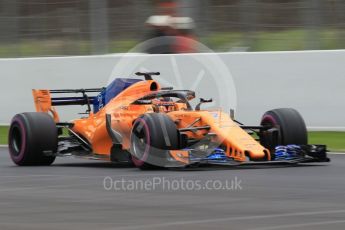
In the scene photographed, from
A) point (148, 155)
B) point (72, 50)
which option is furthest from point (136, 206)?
point (72, 50)

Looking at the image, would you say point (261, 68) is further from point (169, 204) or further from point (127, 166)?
point (169, 204)

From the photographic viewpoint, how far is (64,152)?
12758mm

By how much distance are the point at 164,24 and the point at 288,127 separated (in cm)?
629

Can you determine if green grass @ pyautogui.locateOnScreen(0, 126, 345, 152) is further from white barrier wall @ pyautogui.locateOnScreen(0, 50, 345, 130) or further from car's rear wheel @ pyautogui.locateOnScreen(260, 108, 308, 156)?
car's rear wheel @ pyautogui.locateOnScreen(260, 108, 308, 156)

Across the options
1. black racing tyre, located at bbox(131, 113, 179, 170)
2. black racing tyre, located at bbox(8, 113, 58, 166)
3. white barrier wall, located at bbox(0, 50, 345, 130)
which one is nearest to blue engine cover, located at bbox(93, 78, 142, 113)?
black racing tyre, located at bbox(8, 113, 58, 166)

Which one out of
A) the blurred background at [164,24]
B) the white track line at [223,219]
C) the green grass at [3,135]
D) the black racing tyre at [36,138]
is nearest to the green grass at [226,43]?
the blurred background at [164,24]

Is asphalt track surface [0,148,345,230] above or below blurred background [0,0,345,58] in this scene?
below

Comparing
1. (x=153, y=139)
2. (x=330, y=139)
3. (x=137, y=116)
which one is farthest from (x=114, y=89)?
(x=330, y=139)

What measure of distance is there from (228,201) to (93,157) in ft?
13.6

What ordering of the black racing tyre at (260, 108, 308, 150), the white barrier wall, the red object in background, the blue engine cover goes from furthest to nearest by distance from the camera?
the red object in background
the white barrier wall
the blue engine cover
the black racing tyre at (260, 108, 308, 150)

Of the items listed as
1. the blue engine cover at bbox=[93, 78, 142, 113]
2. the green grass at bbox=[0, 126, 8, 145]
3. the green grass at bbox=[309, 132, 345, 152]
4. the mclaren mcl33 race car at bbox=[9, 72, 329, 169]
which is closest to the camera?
the mclaren mcl33 race car at bbox=[9, 72, 329, 169]

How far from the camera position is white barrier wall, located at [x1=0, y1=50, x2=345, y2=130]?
16016 mm

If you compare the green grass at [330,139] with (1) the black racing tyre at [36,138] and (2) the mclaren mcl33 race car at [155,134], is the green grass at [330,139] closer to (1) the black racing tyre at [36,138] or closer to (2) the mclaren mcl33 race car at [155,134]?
(2) the mclaren mcl33 race car at [155,134]

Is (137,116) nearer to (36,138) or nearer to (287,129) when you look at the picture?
(36,138)
